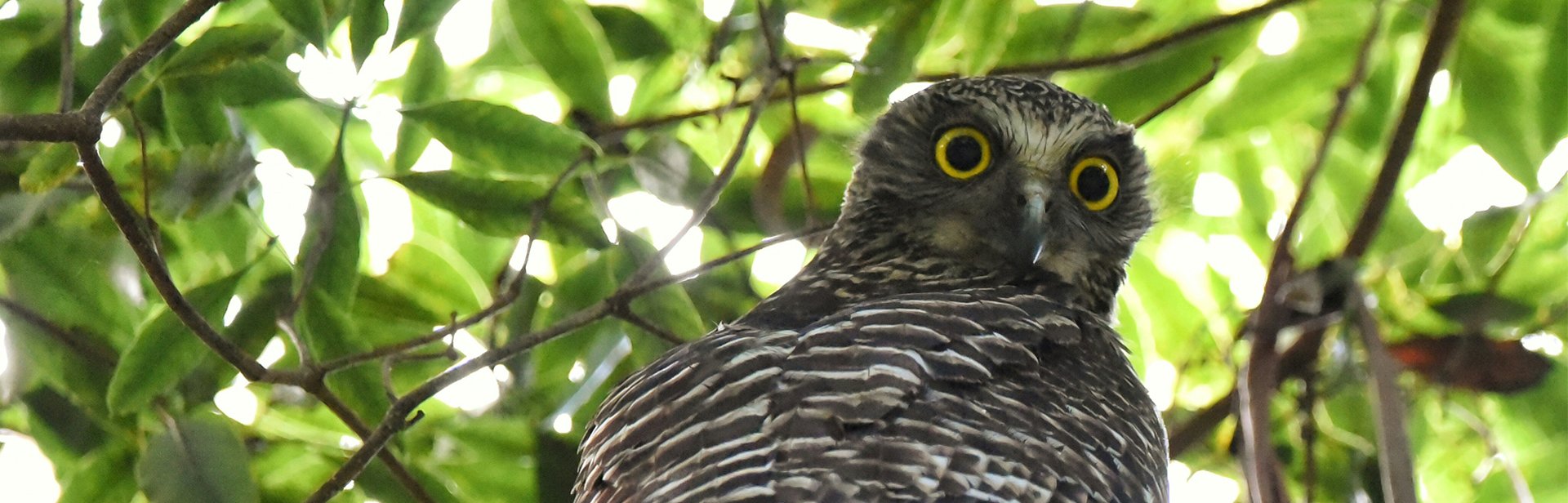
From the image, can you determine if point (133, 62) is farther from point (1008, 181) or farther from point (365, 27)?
point (1008, 181)

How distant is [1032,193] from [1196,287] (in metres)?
0.97

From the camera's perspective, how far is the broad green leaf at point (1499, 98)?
2.58m

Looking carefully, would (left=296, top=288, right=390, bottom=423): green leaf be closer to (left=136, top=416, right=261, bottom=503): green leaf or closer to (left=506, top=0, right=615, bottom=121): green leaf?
(left=136, top=416, right=261, bottom=503): green leaf

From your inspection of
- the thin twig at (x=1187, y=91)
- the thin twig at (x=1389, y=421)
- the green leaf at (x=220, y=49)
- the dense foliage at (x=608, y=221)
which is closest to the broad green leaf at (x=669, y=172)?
the dense foliage at (x=608, y=221)

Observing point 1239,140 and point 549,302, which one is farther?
point 1239,140

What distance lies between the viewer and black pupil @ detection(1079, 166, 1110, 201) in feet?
8.69

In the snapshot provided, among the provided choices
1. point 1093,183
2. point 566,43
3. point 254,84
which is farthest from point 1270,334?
point 254,84

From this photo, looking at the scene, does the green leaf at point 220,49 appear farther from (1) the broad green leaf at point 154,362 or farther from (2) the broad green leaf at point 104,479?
(2) the broad green leaf at point 104,479

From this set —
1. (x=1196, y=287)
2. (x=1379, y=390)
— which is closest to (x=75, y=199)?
(x=1379, y=390)

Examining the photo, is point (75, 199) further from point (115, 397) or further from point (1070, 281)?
point (1070, 281)

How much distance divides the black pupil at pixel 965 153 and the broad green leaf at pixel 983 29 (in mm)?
165

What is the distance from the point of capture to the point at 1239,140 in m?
2.93

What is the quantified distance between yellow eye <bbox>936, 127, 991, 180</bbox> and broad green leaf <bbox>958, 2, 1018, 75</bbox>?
165 millimetres

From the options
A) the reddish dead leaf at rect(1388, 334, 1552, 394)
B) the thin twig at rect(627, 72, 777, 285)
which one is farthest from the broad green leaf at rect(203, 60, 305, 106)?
the reddish dead leaf at rect(1388, 334, 1552, 394)
